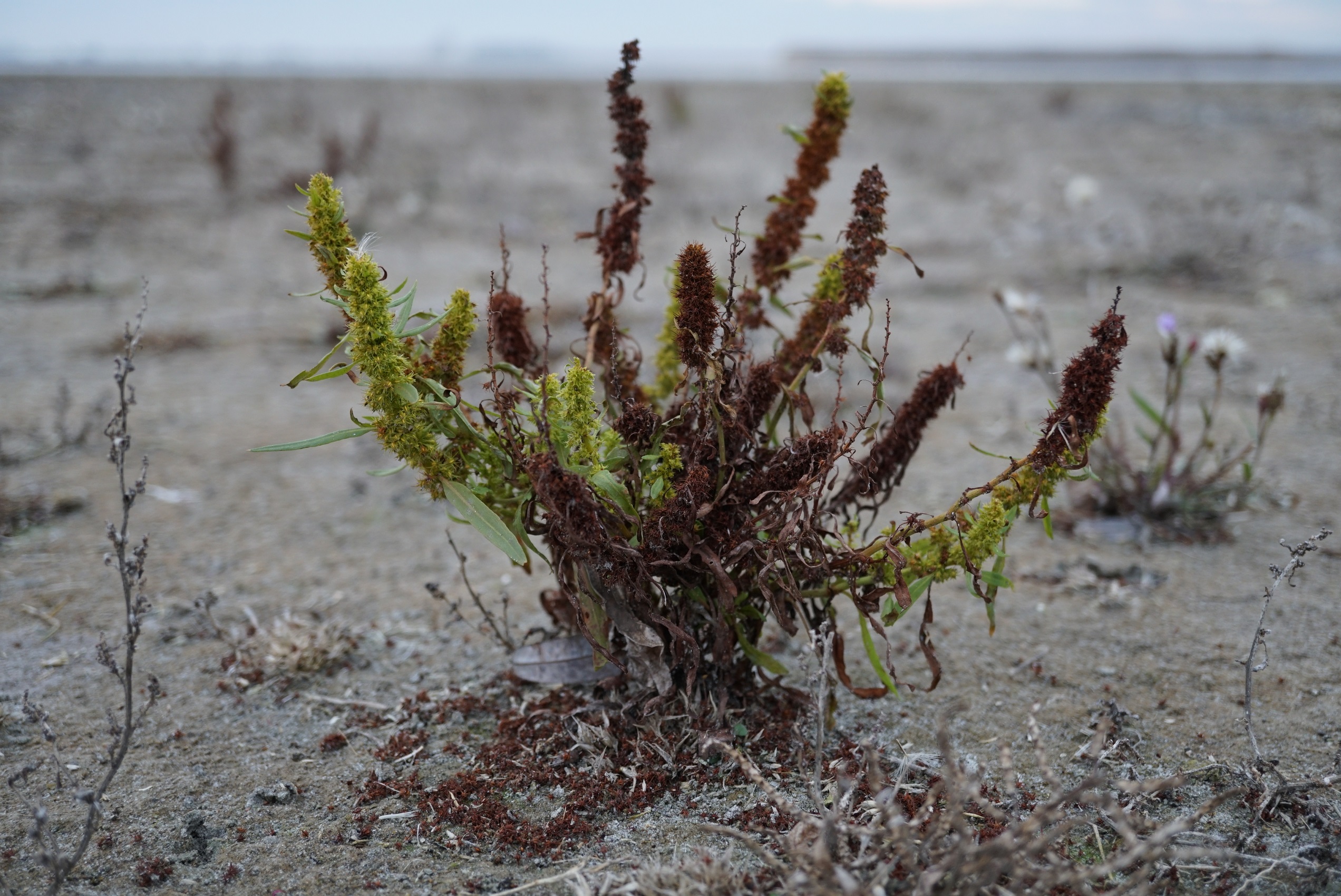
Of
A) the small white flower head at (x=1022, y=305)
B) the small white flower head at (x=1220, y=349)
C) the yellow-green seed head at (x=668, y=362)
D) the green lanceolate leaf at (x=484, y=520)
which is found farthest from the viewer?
the small white flower head at (x=1022, y=305)

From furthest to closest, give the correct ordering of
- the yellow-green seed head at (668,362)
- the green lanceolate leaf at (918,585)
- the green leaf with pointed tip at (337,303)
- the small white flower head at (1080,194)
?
1. the small white flower head at (1080,194)
2. the yellow-green seed head at (668,362)
3. the green lanceolate leaf at (918,585)
4. the green leaf with pointed tip at (337,303)

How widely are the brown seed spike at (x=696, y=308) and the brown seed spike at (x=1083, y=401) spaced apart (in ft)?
2.01

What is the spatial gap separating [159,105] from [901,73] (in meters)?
20.1

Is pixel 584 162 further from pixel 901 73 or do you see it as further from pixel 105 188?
pixel 901 73

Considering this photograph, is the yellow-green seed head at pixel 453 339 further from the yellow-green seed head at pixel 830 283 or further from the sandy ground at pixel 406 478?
the yellow-green seed head at pixel 830 283

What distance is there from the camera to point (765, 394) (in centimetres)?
185

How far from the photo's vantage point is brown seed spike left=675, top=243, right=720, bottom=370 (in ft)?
5.13

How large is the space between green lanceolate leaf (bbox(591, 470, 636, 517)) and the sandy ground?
0.32 meters

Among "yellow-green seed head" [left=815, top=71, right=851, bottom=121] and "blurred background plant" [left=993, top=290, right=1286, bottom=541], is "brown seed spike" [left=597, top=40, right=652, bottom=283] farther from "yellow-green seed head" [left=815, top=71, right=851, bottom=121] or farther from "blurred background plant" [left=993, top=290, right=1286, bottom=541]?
"blurred background plant" [left=993, top=290, right=1286, bottom=541]

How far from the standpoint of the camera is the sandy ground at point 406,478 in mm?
2109

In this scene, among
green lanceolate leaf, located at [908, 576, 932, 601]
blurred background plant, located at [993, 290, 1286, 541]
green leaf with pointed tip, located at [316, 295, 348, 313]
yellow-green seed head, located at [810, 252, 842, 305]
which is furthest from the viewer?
blurred background plant, located at [993, 290, 1286, 541]

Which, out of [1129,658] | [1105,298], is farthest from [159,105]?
[1129,658]

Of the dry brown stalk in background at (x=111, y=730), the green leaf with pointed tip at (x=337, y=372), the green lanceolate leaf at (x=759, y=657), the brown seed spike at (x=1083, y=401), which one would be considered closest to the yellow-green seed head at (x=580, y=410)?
the green leaf with pointed tip at (x=337, y=372)

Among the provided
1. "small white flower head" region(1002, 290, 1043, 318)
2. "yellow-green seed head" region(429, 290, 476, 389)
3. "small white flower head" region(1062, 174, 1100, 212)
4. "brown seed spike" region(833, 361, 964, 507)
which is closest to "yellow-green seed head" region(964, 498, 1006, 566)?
"brown seed spike" region(833, 361, 964, 507)
